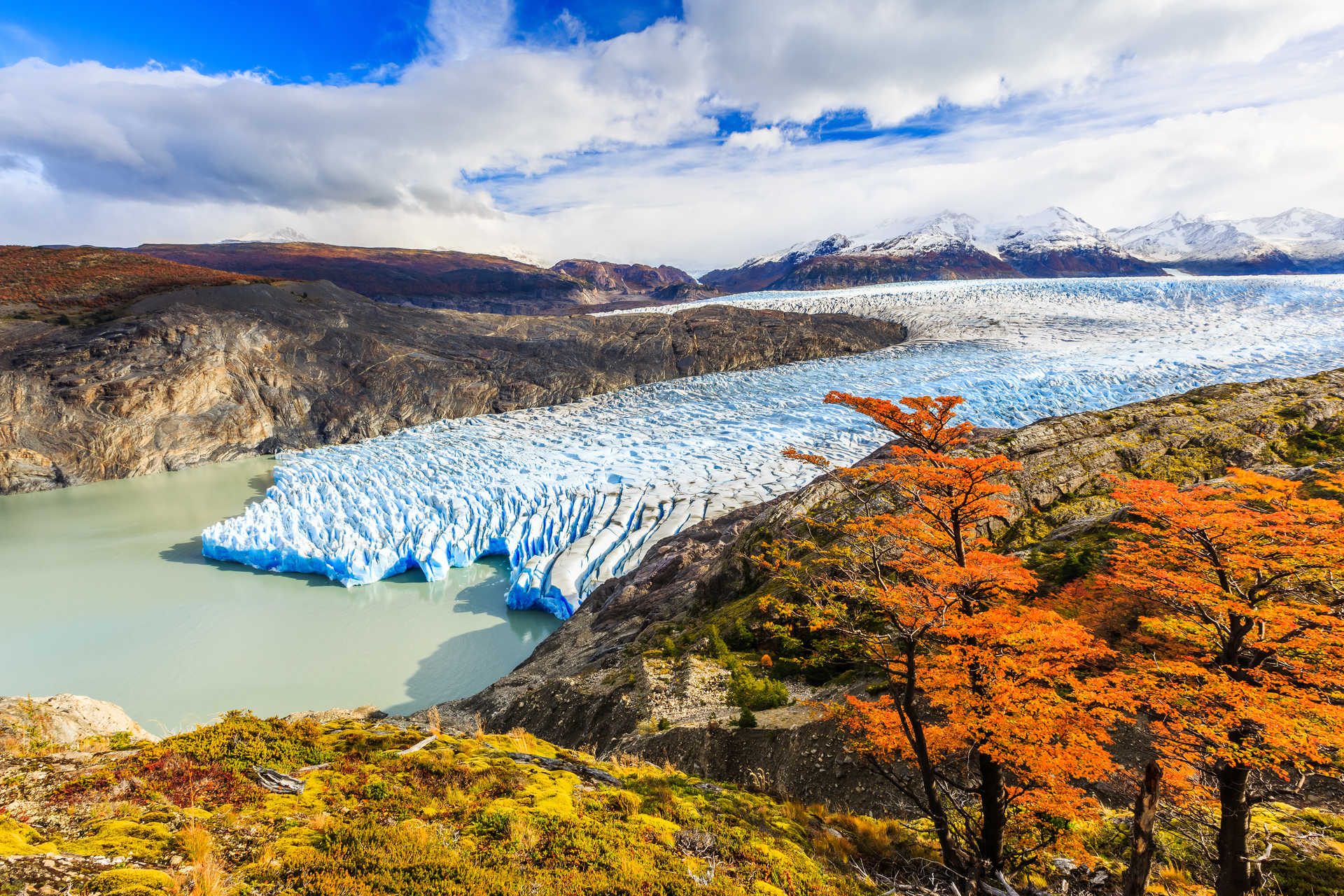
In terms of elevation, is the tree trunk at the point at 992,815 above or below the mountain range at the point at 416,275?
below

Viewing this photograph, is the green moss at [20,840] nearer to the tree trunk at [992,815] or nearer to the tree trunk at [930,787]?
the tree trunk at [930,787]

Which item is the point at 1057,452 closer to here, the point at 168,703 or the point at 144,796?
the point at 144,796

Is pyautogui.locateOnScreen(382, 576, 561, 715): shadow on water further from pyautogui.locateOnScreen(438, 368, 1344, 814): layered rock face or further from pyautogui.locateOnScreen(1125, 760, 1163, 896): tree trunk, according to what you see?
pyautogui.locateOnScreen(1125, 760, 1163, 896): tree trunk

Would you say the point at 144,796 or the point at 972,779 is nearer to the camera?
the point at 144,796

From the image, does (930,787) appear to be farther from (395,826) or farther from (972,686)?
(395,826)

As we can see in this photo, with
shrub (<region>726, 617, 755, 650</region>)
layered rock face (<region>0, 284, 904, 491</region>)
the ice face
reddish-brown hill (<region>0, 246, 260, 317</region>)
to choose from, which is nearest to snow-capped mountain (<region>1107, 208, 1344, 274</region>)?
the ice face

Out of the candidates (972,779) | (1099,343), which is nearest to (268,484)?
(972,779)

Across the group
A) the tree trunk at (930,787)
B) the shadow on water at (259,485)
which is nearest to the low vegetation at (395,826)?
the tree trunk at (930,787)

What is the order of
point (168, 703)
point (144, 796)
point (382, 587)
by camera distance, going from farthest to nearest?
point (382, 587)
point (168, 703)
point (144, 796)
